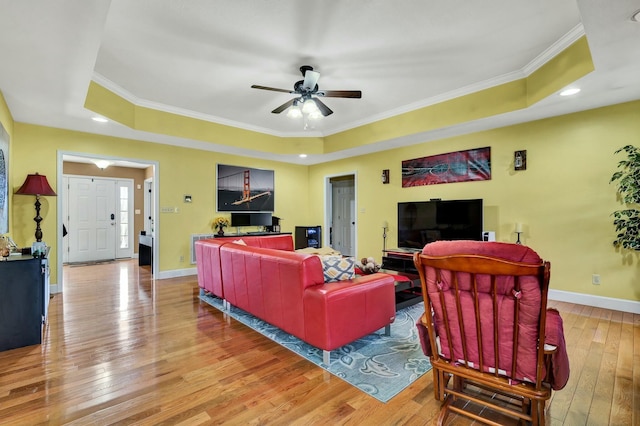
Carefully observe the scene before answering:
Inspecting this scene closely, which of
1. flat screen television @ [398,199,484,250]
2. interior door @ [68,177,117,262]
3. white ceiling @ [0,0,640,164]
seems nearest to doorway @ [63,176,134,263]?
interior door @ [68,177,117,262]

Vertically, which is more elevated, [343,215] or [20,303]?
[343,215]

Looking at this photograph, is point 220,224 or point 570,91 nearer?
point 570,91

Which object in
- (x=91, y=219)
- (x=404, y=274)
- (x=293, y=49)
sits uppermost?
(x=293, y=49)

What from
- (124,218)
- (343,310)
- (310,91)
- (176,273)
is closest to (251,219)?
(176,273)

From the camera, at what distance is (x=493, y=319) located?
1.46 metres

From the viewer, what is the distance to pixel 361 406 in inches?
72.2

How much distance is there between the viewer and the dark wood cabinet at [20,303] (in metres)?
2.59

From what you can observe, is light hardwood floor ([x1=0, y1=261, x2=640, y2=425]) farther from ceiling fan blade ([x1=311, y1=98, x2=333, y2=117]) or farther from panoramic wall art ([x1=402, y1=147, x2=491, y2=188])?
ceiling fan blade ([x1=311, y1=98, x2=333, y2=117])

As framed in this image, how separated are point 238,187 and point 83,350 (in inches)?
172

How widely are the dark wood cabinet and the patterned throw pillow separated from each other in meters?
2.64

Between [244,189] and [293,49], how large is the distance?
3.97 metres

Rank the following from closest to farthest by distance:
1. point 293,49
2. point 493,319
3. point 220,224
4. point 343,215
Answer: point 493,319
point 293,49
point 220,224
point 343,215

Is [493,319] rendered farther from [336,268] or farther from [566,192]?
[566,192]

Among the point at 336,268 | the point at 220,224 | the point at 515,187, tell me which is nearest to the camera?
the point at 336,268
